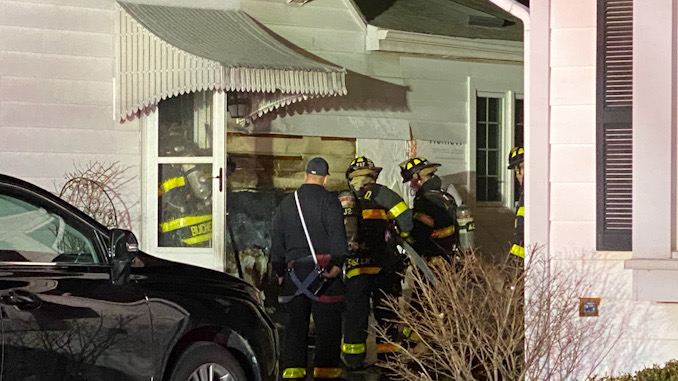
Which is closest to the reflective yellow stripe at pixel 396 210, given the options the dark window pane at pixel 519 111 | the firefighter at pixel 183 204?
the firefighter at pixel 183 204

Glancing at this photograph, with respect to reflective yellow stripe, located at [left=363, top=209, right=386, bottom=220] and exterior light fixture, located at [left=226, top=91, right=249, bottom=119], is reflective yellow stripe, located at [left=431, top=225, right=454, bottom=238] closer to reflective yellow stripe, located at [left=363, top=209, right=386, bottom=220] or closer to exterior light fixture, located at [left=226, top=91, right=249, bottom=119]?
reflective yellow stripe, located at [left=363, top=209, right=386, bottom=220]

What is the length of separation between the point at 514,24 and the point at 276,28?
3.54 meters

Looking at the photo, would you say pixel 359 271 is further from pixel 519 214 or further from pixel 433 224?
pixel 519 214

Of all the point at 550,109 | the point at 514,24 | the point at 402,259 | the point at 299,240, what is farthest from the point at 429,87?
the point at 550,109

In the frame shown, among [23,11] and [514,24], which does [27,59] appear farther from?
[514,24]

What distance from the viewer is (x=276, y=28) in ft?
45.6

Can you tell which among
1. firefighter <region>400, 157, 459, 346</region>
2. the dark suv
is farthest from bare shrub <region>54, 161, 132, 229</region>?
the dark suv

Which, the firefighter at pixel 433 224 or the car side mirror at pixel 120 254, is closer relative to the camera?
the car side mirror at pixel 120 254

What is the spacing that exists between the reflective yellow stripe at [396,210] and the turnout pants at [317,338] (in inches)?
73.3

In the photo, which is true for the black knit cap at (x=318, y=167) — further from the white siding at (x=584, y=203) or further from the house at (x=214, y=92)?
the white siding at (x=584, y=203)

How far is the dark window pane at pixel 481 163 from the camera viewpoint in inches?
627

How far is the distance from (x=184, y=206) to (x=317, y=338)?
2.92 meters

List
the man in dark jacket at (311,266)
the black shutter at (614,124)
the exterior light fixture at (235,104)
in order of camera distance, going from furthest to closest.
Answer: the exterior light fixture at (235,104)
the man in dark jacket at (311,266)
the black shutter at (614,124)

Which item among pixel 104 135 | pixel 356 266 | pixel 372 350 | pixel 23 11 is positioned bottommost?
pixel 372 350
